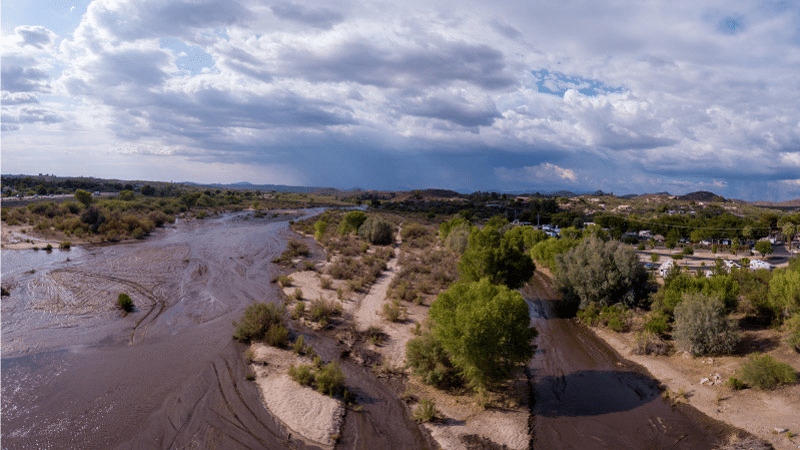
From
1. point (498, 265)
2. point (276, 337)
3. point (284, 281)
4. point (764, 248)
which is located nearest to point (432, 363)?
point (276, 337)

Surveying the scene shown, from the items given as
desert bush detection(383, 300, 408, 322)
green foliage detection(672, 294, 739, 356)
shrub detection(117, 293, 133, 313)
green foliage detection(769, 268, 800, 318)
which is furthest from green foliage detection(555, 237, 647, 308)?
shrub detection(117, 293, 133, 313)

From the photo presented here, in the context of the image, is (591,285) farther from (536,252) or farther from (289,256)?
(289,256)

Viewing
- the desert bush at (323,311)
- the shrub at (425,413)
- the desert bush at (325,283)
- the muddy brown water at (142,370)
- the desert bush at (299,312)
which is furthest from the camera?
the desert bush at (325,283)

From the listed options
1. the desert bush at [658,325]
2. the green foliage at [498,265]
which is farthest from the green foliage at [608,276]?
the green foliage at [498,265]

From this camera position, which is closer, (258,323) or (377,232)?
(258,323)

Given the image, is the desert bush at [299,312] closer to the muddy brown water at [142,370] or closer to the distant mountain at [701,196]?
the muddy brown water at [142,370]

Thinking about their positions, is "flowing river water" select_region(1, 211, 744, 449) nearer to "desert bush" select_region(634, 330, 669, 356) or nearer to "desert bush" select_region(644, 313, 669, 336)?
"desert bush" select_region(634, 330, 669, 356)

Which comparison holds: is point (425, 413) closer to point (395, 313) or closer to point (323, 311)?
point (395, 313)

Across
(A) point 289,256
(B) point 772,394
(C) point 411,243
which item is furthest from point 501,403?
(C) point 411,243
